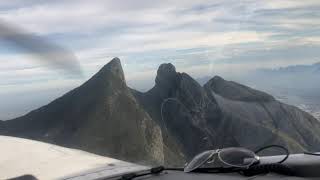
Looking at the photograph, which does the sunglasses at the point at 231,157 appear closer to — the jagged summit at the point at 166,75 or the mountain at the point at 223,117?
the mountain at the point at 223,117

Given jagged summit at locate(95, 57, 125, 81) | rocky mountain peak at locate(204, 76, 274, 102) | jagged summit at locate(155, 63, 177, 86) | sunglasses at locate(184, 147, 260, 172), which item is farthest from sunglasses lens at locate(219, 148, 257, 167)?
jagged summit at locate(95, 57, 125, 81)

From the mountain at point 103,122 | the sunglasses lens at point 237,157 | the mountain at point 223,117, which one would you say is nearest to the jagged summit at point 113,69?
the mountain at point 103,122

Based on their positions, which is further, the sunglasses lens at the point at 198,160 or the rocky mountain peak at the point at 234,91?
the rocky mountain peak at the point at 234,91

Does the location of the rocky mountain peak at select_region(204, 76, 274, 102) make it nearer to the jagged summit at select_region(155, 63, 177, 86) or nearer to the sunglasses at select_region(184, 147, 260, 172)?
the jagged summit at select_region(155, 63, 177, 86)

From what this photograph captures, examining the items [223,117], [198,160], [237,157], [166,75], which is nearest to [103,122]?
[166,75]

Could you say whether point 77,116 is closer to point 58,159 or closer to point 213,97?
point 58,159

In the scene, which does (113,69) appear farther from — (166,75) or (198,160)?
(198,160)

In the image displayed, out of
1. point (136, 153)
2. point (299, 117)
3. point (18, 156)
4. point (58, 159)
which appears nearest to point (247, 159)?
point (299, 117)
